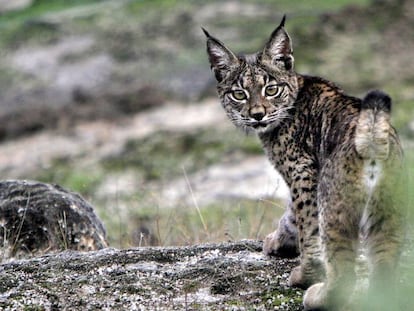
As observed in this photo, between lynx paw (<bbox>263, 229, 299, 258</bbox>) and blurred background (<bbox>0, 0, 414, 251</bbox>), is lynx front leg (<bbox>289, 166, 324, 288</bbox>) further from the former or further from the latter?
blurred background (<bbox>0, 0, 414, 251</bbox>)

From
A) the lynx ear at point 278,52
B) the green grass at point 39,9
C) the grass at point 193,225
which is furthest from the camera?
the green grass at point 39,9

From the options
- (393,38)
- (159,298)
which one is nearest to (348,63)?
(393,38)

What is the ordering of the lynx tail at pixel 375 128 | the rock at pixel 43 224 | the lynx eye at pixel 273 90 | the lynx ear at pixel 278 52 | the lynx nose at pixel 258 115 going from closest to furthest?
1. the lynx tail at pixel 375 128
2. the lynx nose at pixel 258 115
3. the lynx eye at pixel 273 90
4. the lynx ear at pixel 278 52
5. the rock at pixel 43 224

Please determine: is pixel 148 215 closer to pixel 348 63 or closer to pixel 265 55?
pixel 265 55

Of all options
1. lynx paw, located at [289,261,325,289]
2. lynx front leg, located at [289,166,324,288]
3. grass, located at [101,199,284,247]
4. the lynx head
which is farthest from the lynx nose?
grass, located at [101,199,284,247]

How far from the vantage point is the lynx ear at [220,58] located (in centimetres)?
809

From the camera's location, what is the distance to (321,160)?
22.8 feet

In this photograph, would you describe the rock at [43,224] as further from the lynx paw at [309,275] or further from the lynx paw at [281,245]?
the lynx paw at [309,275]

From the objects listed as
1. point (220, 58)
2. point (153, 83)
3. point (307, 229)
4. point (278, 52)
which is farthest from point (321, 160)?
point (153, 83)

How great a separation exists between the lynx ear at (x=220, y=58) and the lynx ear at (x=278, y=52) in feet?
0.81

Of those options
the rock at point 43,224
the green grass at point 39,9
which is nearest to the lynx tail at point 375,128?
the rock at point 43,224

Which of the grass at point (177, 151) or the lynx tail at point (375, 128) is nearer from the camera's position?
the lynx tail at point (375, 128)

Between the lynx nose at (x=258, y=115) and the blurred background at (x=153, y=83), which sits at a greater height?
the lynx nose at (x=258, y=115)

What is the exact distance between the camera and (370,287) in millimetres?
6184
